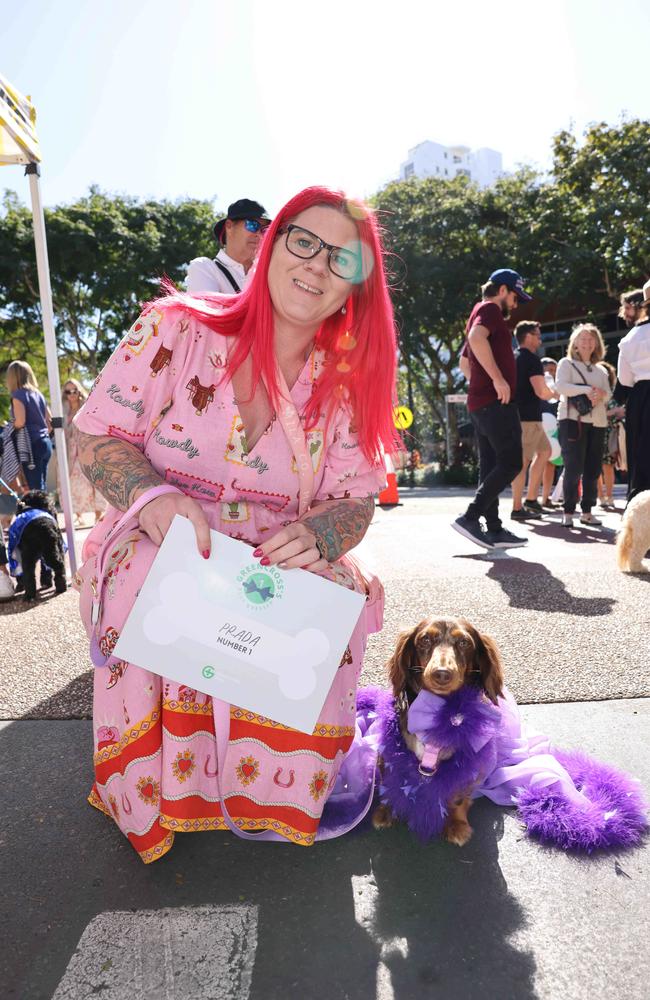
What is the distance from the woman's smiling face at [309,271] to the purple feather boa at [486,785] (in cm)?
117

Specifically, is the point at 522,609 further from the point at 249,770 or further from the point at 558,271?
the point at 558,271

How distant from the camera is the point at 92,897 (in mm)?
1718

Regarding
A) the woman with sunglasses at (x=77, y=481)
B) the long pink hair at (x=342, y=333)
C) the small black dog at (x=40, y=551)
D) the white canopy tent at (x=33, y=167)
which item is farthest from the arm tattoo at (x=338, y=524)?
the woman with sunglasses at (x=77, y=481)

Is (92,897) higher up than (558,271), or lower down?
lower down

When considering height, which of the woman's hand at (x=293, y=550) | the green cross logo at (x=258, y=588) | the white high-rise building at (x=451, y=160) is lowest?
the green cross logo at (x=258, y=588)

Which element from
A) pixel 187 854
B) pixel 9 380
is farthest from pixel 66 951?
pixel 9 380

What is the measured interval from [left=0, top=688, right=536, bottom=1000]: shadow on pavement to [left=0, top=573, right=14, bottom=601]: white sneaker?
3.08 meters

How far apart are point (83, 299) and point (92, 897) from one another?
2447cm

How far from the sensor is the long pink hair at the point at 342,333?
81.6 inches

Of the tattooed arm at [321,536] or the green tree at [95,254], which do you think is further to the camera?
the green tree at [95,254]

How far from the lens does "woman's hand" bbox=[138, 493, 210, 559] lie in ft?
5.76

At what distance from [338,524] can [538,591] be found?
117 inches

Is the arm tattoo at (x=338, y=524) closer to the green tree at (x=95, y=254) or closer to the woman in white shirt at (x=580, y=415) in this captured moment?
the woman in white shirt at (x=580, y=415)

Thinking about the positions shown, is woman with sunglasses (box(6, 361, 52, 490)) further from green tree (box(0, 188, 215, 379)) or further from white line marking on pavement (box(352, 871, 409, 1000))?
green tree (box(0, 188, 215, 379))
